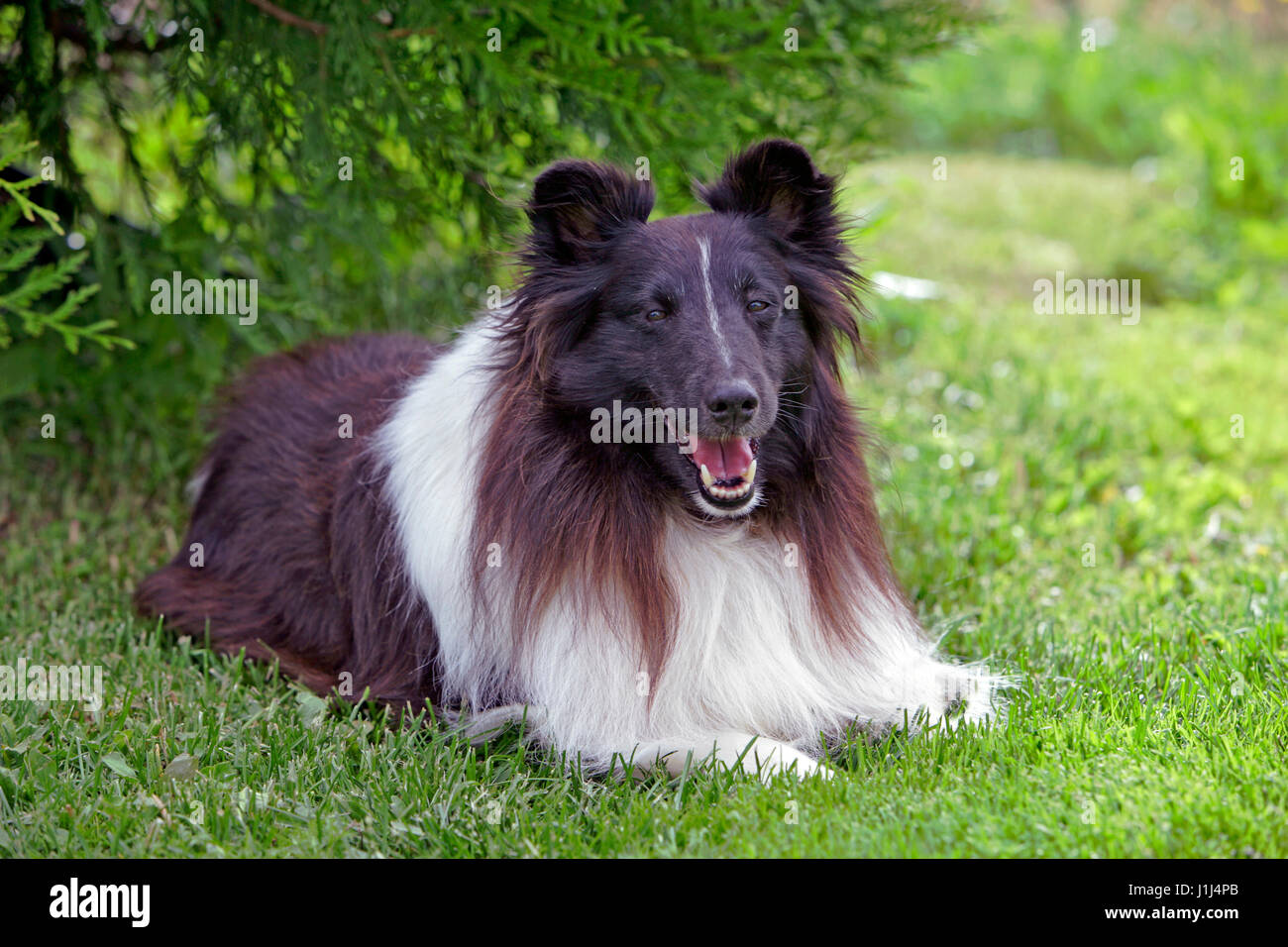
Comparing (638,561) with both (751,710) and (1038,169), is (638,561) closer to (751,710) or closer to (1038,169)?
(751,710)

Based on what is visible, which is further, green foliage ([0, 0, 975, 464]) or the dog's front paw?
green foliage ([0, 0, 975, 464])

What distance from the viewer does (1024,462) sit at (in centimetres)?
636

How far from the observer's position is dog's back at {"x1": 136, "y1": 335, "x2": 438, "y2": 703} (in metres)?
4.25

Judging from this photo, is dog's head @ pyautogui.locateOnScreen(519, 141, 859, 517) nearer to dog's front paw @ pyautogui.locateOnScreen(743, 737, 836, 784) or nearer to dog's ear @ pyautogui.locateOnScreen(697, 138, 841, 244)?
dog's ear @ pyautogui.locateOnScreen(697, 138, 841, 244)

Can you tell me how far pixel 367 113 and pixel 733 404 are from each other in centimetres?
267

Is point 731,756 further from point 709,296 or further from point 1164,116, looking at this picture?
point 1164,116

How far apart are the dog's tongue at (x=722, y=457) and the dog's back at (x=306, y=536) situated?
3.70 feet

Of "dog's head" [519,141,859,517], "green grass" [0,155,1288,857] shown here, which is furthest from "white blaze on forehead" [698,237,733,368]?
"green grass" [0,155,1288,857]

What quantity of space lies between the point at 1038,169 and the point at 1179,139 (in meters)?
1.83

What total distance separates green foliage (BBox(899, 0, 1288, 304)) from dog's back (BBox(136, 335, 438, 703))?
6.71m

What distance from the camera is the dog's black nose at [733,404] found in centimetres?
337

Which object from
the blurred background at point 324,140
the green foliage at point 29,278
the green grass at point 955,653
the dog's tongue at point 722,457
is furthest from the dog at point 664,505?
the green foliage at point 29,278

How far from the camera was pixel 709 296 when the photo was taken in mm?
3562

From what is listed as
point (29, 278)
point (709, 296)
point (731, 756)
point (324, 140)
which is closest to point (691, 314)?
point (709, 296)
